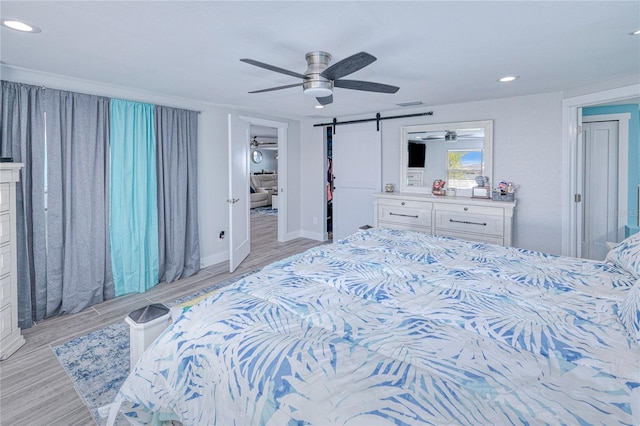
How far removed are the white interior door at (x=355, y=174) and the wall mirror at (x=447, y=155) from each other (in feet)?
1.62

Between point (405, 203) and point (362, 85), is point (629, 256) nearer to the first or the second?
point (362, 85)

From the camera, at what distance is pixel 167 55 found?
247 cm

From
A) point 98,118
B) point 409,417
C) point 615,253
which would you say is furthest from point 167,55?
point 615,253

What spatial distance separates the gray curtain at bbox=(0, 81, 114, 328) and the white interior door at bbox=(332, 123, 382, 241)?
3.41 metres

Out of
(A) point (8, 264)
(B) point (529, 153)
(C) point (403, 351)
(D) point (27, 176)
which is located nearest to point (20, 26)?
(D) point (27, 176)

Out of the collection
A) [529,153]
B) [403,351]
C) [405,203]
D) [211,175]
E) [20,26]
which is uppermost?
[20,26]

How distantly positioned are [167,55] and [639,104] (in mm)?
5390

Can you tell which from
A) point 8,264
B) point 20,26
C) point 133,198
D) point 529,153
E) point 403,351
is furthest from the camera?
point 529,153

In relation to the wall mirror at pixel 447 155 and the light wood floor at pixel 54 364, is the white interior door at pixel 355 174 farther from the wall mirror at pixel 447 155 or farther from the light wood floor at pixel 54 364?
the light wood floor at pixel 54 364

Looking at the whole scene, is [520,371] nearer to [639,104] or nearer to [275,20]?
[275,20]

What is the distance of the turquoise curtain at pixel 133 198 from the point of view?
342 centimetres

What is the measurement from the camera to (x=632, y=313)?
1237mm

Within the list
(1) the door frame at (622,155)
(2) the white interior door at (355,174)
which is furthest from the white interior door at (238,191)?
(1) the door frame at (622,155)

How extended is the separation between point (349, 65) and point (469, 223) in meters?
2.75
